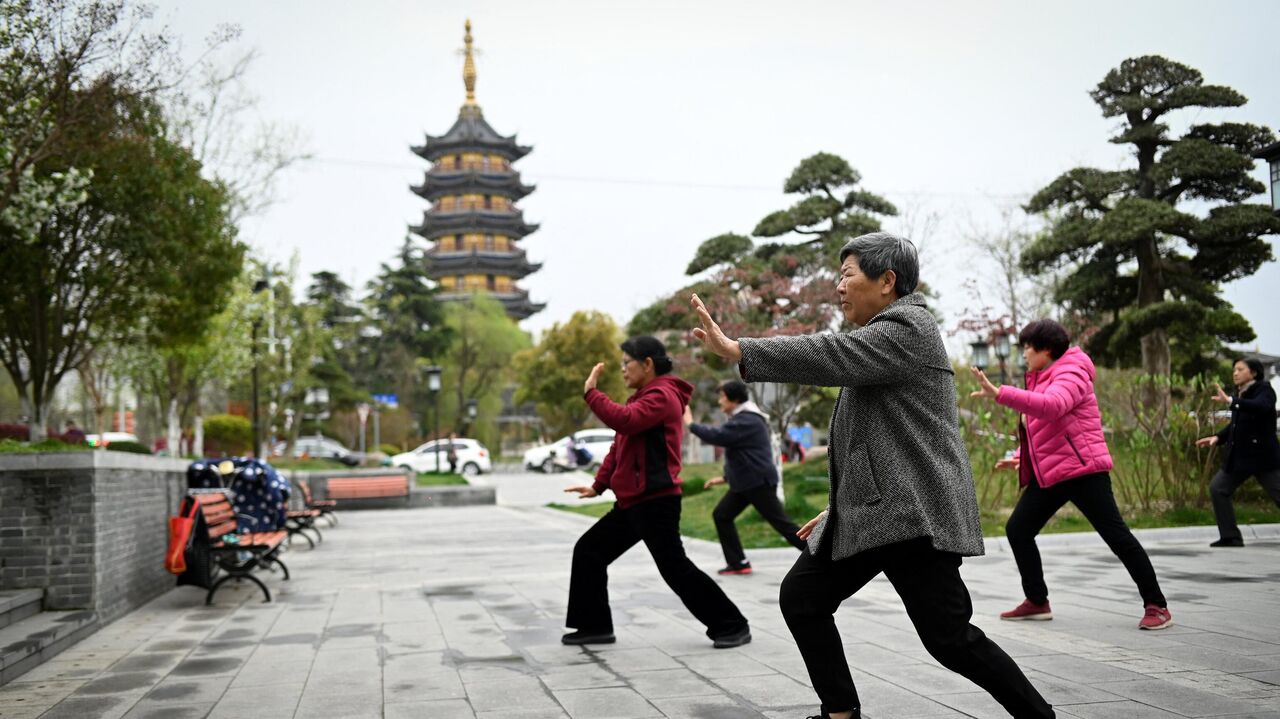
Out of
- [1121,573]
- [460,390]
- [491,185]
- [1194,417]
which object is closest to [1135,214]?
[1194,417]

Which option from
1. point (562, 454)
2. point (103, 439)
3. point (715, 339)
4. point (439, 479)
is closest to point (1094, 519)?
point (715, 339)

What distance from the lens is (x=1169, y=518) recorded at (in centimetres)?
1187

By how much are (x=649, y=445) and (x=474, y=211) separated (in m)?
72.6

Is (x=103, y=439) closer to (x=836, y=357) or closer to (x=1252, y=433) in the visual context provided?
(x=1252, y=433)

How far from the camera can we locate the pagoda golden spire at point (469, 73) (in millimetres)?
79438

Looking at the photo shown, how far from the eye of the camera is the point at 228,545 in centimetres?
885

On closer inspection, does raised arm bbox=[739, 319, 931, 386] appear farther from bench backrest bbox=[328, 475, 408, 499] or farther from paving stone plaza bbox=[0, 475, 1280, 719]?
bench backrest bbox=[328, 475, 408, 499]

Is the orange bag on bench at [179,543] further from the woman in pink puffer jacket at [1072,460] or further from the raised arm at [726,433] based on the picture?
the woman in pink puffer jacket at [1072,460]

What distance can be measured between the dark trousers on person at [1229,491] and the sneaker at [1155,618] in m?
3.45

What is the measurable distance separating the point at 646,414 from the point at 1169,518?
8162 millimetres

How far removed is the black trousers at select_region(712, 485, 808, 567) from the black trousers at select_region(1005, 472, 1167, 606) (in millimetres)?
2720

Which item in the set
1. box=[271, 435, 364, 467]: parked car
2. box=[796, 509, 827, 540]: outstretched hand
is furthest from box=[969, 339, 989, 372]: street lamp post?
box=[271, 435, 364, 467]: parked car

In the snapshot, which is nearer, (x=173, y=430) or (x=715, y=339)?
(x=715, y=339)

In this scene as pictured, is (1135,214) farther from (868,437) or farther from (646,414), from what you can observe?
(868,437)
